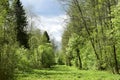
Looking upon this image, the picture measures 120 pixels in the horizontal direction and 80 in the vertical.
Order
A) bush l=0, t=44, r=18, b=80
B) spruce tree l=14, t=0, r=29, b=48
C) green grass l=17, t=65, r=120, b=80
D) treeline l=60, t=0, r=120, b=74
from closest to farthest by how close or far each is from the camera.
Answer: bush l=0, t=44, r=18, b=80, green grass l=17, t=65, r=120, b=80, treeline l=60, t=0, r=120, b=74, spruce tree l=14, t=0, r=29, b=48

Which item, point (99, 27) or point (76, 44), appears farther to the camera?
point (76, 44)

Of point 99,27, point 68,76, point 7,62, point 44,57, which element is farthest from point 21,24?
point 7,62

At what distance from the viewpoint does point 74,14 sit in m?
45.5

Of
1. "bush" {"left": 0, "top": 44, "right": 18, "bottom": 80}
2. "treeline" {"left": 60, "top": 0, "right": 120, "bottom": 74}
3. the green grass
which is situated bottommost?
the green grass

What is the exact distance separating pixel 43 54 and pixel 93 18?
25.3 m

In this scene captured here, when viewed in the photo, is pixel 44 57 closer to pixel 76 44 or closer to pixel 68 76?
pixel 76 44

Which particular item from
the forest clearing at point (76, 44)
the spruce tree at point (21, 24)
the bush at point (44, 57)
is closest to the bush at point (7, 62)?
the forest clearing at point (76, 44)

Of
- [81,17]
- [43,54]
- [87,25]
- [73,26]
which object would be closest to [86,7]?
[81,17]

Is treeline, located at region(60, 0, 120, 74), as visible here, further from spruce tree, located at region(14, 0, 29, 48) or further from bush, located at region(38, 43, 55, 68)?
bush, located at region(38, 43, 55, 68)

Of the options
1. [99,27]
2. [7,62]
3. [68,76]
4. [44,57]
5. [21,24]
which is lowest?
[68,76]

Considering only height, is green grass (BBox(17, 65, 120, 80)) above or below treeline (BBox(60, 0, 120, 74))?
below

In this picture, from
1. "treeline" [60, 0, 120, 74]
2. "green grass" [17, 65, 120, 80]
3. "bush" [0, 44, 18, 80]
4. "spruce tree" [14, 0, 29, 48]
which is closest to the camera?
"bush" [0, 44, 18, 80]

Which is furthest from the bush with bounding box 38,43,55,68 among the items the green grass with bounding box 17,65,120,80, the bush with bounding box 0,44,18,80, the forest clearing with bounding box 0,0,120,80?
the bush with bounding box 0,44,18,80

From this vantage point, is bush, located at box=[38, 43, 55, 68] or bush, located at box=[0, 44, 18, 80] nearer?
bush, located at box=[0, 44, 18, 80]
